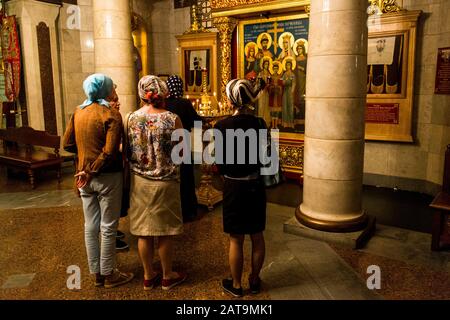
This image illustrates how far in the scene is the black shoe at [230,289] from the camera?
8.88ft

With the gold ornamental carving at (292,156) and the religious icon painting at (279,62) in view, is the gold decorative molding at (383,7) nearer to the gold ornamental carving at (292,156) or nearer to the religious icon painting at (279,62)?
the religious icon painting at (279,62)

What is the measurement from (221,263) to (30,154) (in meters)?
4.61

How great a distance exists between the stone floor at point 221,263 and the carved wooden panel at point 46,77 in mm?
3141

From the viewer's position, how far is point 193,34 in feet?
24.9

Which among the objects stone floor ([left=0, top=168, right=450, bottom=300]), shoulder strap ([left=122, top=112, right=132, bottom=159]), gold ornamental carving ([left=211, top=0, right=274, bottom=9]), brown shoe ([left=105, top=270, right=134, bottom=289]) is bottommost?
stone floor ([left=0, top=168, right=450, bottom=300])

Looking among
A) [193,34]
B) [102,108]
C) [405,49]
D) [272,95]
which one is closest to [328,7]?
[102,108]

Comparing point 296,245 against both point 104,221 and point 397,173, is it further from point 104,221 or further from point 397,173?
point 397,173

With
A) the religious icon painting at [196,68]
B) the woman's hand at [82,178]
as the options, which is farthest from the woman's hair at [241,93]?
the religious icon painting at [196,68]

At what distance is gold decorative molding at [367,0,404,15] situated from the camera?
5438 mm

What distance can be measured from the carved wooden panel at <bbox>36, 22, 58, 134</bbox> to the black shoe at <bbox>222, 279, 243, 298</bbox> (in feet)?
19.1

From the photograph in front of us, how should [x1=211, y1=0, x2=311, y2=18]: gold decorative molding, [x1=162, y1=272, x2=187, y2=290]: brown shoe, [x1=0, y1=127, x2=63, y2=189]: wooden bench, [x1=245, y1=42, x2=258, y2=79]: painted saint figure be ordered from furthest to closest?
[x1=245, y1=42, x2=258, y2=79]: painted saint figure, [x1=211, y1=0, x2=311, y2=18]: gold decorative molding, [x1=0, y1=127, x2=63, y2=189]: wooden bench, [x1=162, y1=272, x2=187, y2=290]: brown shoe

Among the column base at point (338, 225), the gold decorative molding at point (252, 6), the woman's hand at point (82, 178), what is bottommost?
the column base at point (338, 225)

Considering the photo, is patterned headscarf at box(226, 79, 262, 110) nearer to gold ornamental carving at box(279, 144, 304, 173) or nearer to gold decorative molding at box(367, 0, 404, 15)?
gold decorative molding at box(367, 0, 404, 15)

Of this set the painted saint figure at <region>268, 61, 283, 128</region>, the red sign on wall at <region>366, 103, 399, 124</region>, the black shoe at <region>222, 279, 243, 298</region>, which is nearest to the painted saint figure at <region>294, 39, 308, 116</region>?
the painted saint figure at <region>268, 61, 283, 128</region>
